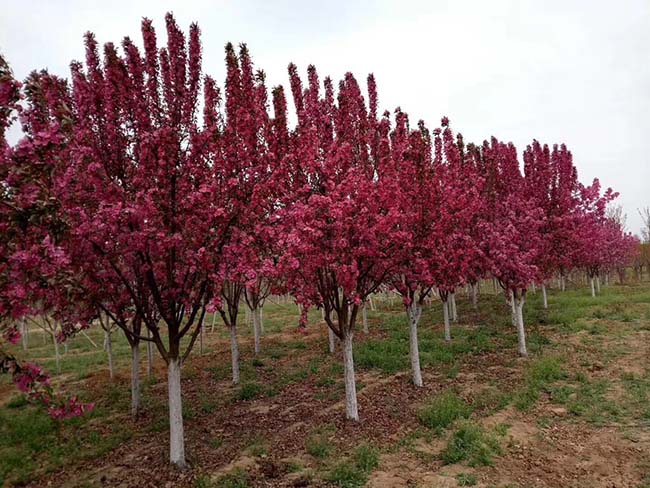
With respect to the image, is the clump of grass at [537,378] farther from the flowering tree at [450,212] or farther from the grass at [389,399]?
the flowering tree at [450,212]

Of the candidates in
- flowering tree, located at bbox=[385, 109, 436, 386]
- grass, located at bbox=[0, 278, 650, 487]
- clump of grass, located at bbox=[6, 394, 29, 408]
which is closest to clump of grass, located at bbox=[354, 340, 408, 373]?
grass, located at bbox=[0, 278, 650, 487]

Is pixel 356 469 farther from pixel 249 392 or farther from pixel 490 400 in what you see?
pixel 249 392

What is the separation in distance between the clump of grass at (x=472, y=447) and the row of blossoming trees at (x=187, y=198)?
9.56 ft

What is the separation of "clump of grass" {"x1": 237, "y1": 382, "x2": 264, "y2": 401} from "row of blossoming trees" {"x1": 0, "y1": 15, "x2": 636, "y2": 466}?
13.8 ft

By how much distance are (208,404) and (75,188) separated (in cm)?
806

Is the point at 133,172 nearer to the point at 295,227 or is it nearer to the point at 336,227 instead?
the point at 295,227

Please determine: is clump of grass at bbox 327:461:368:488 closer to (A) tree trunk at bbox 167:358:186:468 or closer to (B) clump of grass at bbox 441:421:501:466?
(B) clump of grass at bbox 441:421:501:466

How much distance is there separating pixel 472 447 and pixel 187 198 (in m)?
8.27

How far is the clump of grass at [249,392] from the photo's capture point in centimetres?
1374

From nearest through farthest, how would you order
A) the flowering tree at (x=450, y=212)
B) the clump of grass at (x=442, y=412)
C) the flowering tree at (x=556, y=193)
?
the clump of grass at (x=442, y=412) → the flowering tree at (x=450, y=212) → the flowering tree at (x=556, y=193)

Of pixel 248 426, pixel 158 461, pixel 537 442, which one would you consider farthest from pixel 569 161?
pixel 158 461

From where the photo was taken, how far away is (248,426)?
11.3 meters

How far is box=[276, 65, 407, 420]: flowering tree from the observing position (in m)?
10.1

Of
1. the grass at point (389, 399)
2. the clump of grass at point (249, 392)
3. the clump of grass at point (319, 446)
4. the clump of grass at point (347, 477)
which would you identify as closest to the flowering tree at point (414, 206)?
the grass at point (389, 399)
